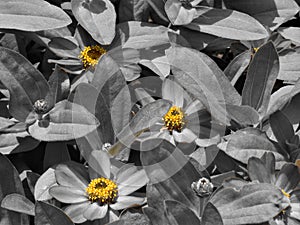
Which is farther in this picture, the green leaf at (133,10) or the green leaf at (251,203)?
the green leaf at (133,10)

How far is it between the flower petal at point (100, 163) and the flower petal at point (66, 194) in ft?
0.17

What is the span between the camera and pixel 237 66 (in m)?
1.13

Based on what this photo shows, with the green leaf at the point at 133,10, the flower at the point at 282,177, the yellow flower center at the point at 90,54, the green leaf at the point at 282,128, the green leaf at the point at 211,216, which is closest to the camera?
the green leaf at the point at 211,216

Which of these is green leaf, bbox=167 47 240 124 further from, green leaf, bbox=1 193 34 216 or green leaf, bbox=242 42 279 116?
green leaf, bbox=1 193 34 216

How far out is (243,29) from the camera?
122 centimetres

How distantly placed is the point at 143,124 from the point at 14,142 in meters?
0.28

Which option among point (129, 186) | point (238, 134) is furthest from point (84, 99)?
point (238, 134)

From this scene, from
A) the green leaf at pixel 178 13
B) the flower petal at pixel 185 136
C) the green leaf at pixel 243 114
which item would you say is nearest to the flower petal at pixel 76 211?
the flower petal at pixel 185 136

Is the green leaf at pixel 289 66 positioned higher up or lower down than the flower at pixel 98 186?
higher up

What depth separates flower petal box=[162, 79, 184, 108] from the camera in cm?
108

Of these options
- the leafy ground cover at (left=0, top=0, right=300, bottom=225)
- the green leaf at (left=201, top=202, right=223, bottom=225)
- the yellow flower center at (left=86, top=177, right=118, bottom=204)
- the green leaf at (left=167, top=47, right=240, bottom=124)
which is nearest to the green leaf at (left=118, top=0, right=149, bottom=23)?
the leafy ground cover at (left=0, top=0, right=300, bottom=225)

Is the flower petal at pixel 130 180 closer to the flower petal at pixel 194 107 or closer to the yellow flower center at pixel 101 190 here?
the yellow flower center at pixel 101 190

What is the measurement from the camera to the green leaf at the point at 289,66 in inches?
47.7

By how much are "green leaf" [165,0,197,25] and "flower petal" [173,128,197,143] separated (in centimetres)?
24
